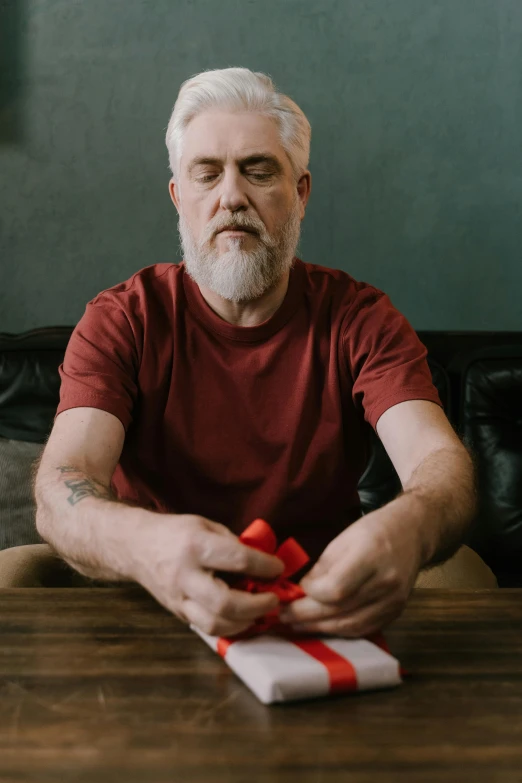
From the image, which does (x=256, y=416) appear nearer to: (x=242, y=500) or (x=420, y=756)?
(x=242, y=500)

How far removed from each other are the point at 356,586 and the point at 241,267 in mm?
857

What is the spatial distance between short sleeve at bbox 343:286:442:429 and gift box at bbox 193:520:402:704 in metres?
0.58

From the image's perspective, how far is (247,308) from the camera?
158 centimetres

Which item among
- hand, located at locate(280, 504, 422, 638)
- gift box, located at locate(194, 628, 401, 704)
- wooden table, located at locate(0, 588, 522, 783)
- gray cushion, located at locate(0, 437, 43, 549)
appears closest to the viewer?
wooden table, located at locate(0, 588, 522, 783)

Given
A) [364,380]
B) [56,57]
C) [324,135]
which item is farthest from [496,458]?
[56,57]

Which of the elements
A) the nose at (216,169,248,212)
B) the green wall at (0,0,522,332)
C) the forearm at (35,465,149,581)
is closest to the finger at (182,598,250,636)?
the forearm at (35,465,149,581)

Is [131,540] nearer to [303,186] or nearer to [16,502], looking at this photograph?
[303,186]

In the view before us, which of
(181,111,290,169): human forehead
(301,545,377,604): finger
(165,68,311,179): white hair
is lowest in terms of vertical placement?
(301,545,377,604): finger

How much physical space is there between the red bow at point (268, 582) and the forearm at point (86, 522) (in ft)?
0.46

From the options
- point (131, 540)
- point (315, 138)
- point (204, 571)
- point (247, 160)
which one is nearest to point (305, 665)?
point (204, 571)

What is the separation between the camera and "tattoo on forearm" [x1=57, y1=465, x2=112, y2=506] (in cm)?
106

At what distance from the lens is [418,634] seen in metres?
0.87

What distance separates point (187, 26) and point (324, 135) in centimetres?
52

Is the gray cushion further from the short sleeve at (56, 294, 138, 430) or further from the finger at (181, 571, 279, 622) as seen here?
the finger at (181, 571, 279, 622)
